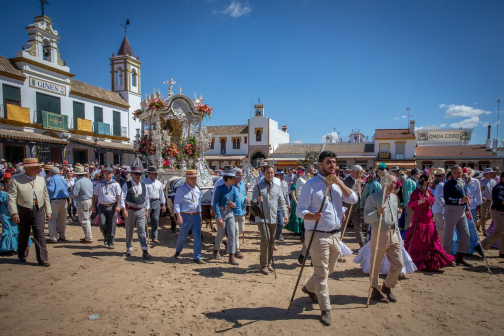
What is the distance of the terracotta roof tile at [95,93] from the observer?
22.5 m

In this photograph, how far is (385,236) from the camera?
4031 mm

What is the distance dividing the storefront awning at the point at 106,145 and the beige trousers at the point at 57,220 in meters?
15.2

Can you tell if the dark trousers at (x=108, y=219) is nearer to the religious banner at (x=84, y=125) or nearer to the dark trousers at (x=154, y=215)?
the dark trousers at (x=154, y=215)

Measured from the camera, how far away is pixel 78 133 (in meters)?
22.0

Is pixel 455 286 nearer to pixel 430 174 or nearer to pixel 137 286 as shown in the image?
pixel 430 174

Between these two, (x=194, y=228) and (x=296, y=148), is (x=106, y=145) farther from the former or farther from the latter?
(x=296, y=148)

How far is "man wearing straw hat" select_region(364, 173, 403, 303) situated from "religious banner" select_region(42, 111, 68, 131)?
21.5 metres

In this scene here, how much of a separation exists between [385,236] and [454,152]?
35892mm

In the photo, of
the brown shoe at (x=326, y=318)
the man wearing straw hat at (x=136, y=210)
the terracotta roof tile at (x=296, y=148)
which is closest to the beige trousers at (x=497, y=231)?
the brown shoe at (x=326, y=318)

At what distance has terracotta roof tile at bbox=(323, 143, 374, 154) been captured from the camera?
3618 cm

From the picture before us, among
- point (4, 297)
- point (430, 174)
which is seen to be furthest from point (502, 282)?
point (4, 297)

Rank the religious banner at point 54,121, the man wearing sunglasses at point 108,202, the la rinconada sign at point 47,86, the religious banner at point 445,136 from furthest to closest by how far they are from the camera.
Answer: the religious banner at point 445,136
the religious banner at point 54,121
the la rinconada sign at point 47,86
the man wearing sunglasses at point 108,202

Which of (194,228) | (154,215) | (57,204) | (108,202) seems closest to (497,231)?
(194,228)

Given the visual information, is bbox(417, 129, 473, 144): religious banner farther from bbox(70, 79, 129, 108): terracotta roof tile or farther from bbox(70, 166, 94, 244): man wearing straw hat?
bbox(70, 166, 94, 244): man wearing straw hat
